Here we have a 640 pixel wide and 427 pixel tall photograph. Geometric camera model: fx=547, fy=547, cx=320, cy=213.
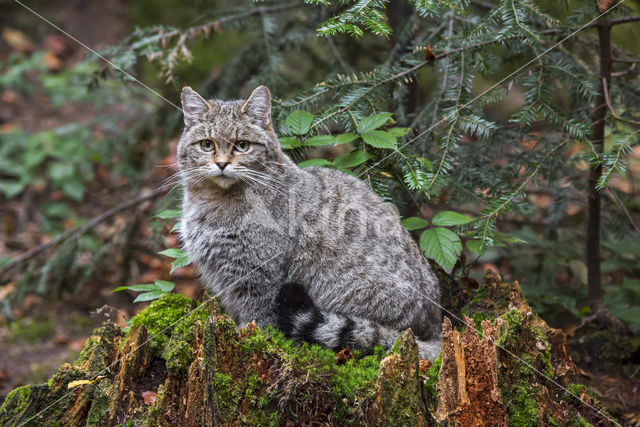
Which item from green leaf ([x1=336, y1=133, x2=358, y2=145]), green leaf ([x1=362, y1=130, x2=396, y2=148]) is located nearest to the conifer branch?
green leaf ([x1=336, y1=133, x2=358, y2=145])

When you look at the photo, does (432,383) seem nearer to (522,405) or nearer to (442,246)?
(522,405)

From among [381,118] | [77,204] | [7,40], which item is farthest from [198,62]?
[381,118]

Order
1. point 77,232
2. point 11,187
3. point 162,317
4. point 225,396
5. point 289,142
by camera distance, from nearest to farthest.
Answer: point 225,396 < point 162,317 < point 289,142 < point 77,232 < point 11,187

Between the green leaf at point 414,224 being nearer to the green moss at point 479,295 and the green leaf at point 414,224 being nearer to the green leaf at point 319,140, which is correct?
the green moss at point 479,295

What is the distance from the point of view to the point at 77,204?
312 inches

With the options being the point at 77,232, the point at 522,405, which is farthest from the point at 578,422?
the point at 77,232

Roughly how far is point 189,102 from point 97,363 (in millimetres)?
1606

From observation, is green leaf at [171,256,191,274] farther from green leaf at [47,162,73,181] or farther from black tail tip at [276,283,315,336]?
green leaf at [47,162,73,181]

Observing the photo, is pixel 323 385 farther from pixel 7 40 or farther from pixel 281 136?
pixel 7 40

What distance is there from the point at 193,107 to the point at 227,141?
36 centimetres

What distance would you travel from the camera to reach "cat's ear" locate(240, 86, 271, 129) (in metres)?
3.32

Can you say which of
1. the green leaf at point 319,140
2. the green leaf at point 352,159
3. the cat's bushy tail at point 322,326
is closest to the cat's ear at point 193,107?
the green leaf at point 319,140

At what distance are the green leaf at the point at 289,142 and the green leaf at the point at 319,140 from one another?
0.09 metres

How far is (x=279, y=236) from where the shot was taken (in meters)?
3.29
